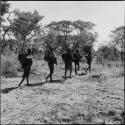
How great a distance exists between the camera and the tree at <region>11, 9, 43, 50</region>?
33000mm

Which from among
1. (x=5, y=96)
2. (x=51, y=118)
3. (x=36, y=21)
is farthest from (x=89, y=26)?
(x=51, y=118)

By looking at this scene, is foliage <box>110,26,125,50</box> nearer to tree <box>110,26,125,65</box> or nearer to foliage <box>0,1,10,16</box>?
tree <box>110,26,125,65</box>

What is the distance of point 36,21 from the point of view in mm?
35500

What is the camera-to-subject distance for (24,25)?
3388 centimetres

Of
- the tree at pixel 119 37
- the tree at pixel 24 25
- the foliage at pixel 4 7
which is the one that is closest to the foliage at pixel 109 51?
the tree at pixel 119 37

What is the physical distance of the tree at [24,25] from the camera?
108ft

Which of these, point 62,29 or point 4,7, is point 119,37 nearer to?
point 62,29

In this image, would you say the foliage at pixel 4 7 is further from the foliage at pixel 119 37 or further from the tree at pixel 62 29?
the foliage at pixel 119 37

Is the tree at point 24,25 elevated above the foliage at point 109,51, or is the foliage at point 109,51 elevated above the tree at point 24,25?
the tree at point 24,25

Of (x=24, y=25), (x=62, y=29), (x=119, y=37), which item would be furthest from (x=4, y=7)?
(x=119, y=37)

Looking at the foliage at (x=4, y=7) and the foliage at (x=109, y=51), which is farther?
the foliage at (x=109, y=51)

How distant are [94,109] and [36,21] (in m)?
30.0

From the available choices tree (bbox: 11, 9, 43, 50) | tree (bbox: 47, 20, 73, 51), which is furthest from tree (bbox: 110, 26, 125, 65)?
tree (bbox: 11, 9, 43, 50)

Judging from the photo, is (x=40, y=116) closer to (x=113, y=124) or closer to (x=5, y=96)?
(x=113, y=124)
